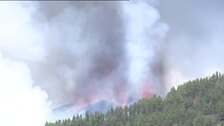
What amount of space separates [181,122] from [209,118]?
10.4 m

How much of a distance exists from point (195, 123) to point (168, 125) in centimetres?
1081

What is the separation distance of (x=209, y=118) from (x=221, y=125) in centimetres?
538

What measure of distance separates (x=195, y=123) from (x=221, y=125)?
10112 millimetres

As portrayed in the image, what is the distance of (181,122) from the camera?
19712cm

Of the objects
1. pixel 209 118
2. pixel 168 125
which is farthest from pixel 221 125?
pixel 168 125

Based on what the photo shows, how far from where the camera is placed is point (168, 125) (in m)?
198

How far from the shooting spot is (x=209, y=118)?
A: 197500mm

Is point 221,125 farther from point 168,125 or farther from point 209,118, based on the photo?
point 168,125

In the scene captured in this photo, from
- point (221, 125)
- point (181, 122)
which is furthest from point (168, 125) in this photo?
point (221, 125)

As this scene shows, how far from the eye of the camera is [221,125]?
194375mm

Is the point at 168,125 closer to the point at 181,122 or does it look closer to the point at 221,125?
the point at 181,122

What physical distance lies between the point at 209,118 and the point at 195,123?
324 inches
